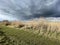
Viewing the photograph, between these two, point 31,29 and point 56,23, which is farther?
point 56,23

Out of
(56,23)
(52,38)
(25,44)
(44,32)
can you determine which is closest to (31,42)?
(25,44)

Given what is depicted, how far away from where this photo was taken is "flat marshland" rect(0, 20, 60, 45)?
648 inches

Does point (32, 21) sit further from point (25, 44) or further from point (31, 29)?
point (25, 44)

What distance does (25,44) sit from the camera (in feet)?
50.6

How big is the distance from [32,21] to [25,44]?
1063cm

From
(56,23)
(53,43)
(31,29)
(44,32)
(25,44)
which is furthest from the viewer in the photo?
(56,23)

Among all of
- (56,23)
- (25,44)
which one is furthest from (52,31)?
(25,44)

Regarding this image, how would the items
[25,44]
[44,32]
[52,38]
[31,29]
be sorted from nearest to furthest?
[25,44] < [52,38] < [44,32] < [31,29]

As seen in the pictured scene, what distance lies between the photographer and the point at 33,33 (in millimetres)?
21031

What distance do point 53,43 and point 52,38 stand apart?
2174 mm

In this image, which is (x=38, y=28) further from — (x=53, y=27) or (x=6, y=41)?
(x=6, y=41)

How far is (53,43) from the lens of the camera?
1708cm

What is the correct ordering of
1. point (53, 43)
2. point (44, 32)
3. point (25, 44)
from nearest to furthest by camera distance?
1. point (25, 44)
2. point (53, 43)
3. point (44, 32)

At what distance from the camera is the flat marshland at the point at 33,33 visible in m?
16.5
